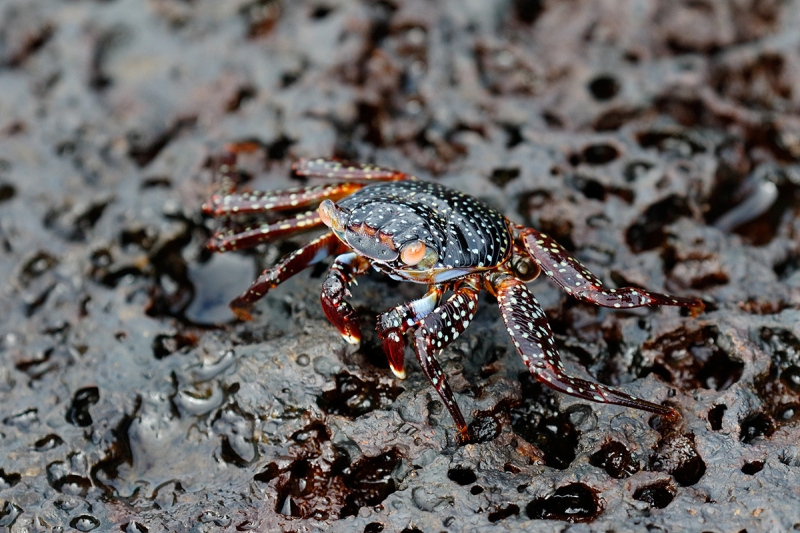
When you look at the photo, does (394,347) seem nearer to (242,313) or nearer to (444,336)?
(444,336)

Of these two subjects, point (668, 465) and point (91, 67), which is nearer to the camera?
point (668, 465)

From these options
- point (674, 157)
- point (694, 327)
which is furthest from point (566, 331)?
point (674, 157)

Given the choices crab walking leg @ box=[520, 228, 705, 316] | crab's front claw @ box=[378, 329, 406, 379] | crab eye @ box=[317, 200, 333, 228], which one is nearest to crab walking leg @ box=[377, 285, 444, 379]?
crab's front claw @ box=[378, 329, 406, 379]

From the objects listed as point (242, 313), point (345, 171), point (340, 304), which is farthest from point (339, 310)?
point (345, 171)

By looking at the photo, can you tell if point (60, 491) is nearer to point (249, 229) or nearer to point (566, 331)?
point (249, 229)

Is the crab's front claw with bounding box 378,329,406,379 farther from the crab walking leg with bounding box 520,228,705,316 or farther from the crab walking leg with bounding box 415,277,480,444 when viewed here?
the crab walking leg with bounding box 520,228,705,316

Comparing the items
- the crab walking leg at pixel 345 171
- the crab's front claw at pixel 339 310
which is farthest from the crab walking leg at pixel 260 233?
the crab's front claw at pixel 339 310

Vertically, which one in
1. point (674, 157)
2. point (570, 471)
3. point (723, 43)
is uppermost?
point (723, 43)
